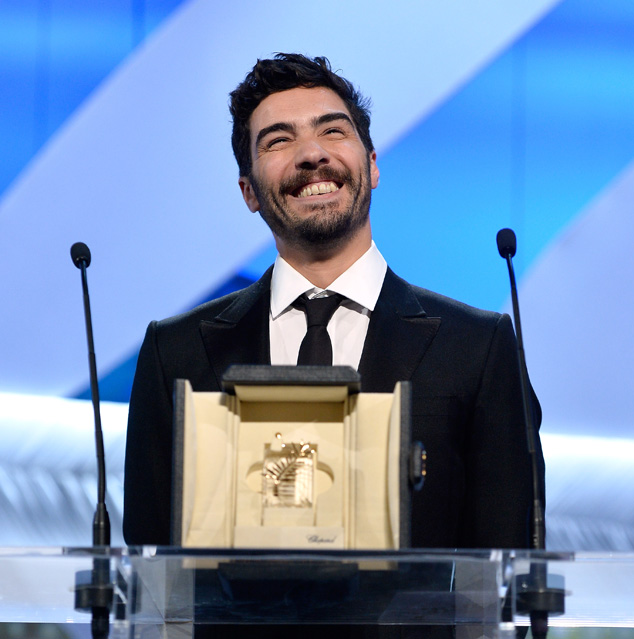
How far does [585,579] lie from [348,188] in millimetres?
1169

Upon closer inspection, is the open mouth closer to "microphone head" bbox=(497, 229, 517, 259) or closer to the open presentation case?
"microphone head" bbox=(497, 229, 517, 259)

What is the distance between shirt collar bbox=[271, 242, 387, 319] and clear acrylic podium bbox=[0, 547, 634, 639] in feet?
2.80

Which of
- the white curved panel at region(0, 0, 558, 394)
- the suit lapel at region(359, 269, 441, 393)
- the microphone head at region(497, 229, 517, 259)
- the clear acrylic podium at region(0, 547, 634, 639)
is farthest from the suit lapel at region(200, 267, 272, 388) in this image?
the white curved panel at region(0, 0, 558, 394)

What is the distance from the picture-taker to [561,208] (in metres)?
3.02

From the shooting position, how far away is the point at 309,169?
2188mm

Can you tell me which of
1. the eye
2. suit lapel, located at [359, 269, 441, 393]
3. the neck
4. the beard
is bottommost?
suit lapel, located at [359, 269, 441, 393]

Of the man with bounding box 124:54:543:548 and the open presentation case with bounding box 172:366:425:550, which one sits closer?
the open presentation case with bounding box 172:366:425:550

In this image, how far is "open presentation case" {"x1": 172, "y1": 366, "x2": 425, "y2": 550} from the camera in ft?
4.48

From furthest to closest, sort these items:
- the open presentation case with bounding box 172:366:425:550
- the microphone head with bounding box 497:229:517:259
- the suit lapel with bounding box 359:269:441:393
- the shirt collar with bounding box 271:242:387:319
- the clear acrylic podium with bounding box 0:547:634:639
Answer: the shirt collar with bounding box 271:242:387:319
the suit lapel with bounding box 359:269:441:393
the microphone head with bounding box 497:229:517:259
the open presentation case with bounding box 172:366:425:550
the clear acrylic podium with bounding box 0:547:634:639

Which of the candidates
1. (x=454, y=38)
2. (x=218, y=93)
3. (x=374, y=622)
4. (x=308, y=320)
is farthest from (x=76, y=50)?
(x=374, y=622)

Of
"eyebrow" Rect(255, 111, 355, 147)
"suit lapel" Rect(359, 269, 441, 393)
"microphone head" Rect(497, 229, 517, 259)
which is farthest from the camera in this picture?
"eyebrow" Rect(255, 111, 355, 147)

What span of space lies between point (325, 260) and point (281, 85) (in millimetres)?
423

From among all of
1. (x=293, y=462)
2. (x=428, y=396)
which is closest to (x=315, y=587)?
(x=293, y=462)

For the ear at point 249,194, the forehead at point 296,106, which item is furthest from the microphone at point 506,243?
the ear at point 249,194
